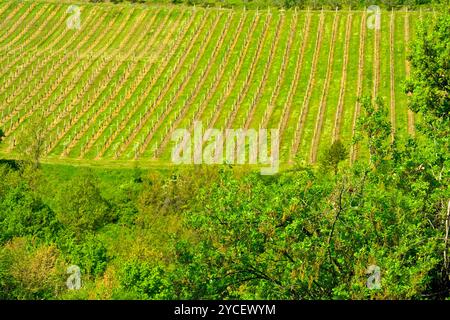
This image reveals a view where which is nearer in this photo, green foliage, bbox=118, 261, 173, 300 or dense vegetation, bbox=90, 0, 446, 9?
green foliage, bbox=118, 261, 173, 300

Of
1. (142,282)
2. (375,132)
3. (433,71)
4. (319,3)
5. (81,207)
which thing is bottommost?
(142,282)

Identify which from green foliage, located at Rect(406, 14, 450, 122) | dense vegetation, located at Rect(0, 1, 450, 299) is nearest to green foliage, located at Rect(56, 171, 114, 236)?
dense vegetation, located at Rect(0, 1, 450, 299)

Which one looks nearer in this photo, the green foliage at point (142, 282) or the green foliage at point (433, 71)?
the green foliage at point (142, 282)

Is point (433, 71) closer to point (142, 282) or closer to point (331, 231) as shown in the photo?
point (331, 231)

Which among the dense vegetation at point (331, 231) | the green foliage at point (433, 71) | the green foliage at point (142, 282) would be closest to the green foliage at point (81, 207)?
the green foliage at point (142, 282)

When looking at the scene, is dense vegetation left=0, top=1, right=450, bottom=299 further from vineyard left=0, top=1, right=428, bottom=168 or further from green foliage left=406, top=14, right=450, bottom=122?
vineyard left=0, top=1, right=428, bottom=168

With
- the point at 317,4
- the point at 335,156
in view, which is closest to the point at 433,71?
the point at 335,156

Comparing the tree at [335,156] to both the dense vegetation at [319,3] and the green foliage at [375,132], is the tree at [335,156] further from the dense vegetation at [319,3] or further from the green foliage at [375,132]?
the dense vegetation at [319,3]

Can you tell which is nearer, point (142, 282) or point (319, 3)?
point (142, 282)
